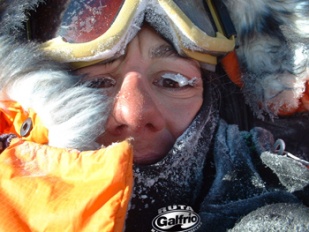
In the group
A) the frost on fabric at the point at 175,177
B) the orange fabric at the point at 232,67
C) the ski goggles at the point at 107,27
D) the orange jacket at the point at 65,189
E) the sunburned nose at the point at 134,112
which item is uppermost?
the ski goggles at the point at 107,27

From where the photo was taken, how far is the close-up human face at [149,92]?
1473mm

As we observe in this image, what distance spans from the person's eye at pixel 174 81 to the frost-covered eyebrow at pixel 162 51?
7 centimetres

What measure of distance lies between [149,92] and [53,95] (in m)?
0.30

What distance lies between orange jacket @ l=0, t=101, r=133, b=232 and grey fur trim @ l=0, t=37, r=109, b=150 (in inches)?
4.3

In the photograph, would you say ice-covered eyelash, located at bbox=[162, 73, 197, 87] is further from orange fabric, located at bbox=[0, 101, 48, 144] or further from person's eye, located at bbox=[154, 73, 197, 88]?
orange fabric, located at bbox=[0, 101, 48, 144]

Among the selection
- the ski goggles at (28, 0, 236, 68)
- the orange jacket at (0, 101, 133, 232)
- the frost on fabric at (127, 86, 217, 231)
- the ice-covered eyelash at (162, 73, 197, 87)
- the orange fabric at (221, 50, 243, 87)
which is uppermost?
the ski goggles at (28, 0, 236, 68)

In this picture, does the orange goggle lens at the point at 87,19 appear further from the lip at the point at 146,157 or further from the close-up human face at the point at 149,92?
the lip at the point at 146,157

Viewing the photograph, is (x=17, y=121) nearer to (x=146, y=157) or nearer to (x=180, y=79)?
(x=146, y=157)

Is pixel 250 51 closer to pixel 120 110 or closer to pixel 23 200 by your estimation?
pixel 120 110

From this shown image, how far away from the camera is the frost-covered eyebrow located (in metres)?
1.65

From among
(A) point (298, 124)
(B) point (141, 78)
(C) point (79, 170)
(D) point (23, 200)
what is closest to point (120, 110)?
(B) point (141, 78)

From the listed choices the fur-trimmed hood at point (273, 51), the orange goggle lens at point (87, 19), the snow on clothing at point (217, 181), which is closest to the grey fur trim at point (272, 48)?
the fur-trimmed hood at point (273, 51)

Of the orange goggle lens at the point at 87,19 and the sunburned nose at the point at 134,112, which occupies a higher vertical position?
the orange goggle lens at the point at 87,19

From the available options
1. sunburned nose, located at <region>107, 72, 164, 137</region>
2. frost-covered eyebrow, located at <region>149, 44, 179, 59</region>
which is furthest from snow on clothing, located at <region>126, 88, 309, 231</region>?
frost-covered eyebrow, located at <region>149, 44, 179, 59</region>
